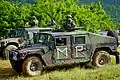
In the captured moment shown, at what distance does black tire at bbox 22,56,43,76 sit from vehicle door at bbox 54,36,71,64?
713mm

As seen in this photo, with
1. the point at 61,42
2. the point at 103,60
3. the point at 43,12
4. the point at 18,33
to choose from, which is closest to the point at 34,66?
the point at 61,42

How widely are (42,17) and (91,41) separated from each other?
13.1 meters

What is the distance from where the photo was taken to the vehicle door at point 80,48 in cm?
1366

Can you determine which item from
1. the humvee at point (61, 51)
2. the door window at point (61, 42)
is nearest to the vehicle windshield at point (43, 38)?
the humvee at point (61, 51)

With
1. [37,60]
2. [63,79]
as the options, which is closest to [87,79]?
[63,79]

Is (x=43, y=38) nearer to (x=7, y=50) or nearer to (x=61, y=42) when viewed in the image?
(x=61, y=42)

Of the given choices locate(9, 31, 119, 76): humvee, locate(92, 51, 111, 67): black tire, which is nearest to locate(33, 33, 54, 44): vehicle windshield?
locate(9, 31, 119, 76): humvee

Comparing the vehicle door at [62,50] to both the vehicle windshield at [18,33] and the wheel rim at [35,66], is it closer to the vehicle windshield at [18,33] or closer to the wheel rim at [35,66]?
the wheel rim at [35,66]

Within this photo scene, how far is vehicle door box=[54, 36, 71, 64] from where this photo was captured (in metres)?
13.2

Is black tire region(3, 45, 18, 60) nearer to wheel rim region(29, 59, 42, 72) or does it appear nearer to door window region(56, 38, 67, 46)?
door window region(56, 38, 67, 46)

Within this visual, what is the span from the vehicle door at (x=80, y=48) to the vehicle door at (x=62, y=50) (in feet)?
0.81

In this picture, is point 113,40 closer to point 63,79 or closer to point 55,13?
point 63,79

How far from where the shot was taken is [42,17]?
2678 centimetres

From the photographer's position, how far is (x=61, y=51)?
13.3 m
